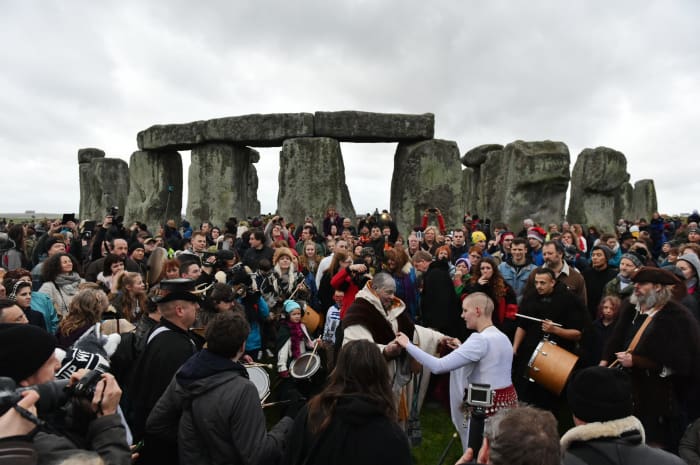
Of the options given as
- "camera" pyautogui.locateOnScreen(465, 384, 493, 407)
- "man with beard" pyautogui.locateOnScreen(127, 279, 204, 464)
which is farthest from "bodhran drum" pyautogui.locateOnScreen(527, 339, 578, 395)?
"man with beard" pyautogui.locateOnScreen(127, 279, 204, 464)

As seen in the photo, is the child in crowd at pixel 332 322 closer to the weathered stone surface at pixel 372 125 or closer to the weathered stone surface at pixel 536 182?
the weathered stone surface at pixel 372 125

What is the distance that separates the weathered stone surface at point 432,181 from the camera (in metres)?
12.3

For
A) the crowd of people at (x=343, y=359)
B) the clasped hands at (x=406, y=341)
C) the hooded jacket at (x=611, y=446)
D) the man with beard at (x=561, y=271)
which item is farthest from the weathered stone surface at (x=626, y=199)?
the hooded jacket at (x=611, y=446)

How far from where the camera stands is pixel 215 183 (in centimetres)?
1309

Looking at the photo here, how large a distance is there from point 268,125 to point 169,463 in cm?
1064

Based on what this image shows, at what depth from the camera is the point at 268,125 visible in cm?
1244

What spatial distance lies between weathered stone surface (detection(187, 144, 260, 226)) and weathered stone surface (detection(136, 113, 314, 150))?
32cm

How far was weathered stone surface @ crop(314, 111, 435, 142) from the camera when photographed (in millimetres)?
12156

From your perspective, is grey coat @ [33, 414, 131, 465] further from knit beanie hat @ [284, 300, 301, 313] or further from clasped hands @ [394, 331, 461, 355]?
knit beanie hat @ [284, 300, 301, 313]

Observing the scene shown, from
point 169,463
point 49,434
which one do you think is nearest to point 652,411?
point 169,463

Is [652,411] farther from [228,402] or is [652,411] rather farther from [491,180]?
[491,180]

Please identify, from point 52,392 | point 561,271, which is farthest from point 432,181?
point 52,392

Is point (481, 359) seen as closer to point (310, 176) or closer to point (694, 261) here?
point (694, 261)

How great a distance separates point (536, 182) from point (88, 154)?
17.2m
